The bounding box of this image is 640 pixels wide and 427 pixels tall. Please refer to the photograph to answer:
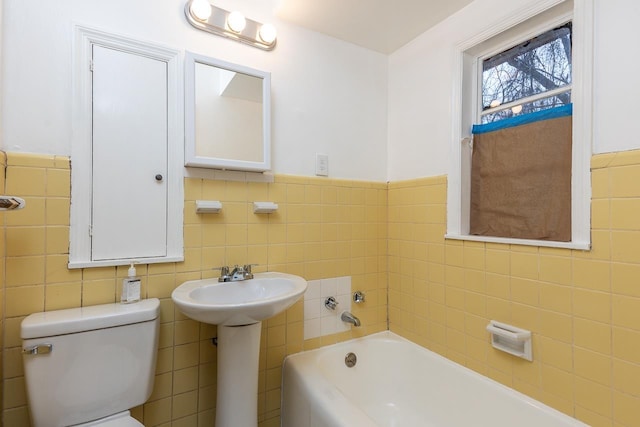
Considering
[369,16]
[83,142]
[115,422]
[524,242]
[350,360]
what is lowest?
[350,360]

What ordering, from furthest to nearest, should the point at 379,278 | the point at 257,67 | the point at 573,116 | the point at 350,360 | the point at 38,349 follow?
1. the point at 379,278
2. the point at 350,360
3. the point at 257,67
4. the point at 573,116
5. the point at 38,349

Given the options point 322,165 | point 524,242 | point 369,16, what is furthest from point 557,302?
point 369,16

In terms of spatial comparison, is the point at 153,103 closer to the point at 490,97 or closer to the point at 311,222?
the point at 311,222

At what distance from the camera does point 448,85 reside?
159cm

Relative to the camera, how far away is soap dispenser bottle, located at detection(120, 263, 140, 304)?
1193 millimetres

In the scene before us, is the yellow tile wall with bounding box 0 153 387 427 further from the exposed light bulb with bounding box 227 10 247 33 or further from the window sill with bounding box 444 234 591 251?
the exposed light bulb with bounding box 227 10 247 33

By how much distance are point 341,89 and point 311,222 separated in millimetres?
858

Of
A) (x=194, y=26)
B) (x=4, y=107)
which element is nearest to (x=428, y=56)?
(x=194, y=26)

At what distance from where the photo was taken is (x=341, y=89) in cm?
182

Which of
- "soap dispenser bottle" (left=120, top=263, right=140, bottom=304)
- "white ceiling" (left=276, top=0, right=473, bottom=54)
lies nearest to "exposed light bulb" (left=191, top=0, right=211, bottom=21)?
"white ceiling" (left=276, top=0, right=473, bottom=54)

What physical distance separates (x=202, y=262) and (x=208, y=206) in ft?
0.90

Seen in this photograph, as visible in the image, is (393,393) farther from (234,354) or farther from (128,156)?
(128,156)

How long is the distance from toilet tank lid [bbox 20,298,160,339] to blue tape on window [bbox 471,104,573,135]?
5.74 feet

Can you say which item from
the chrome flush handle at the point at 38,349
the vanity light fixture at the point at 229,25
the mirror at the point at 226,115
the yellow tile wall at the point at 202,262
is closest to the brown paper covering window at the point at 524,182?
the yellow tile wall at the point at 202,262
